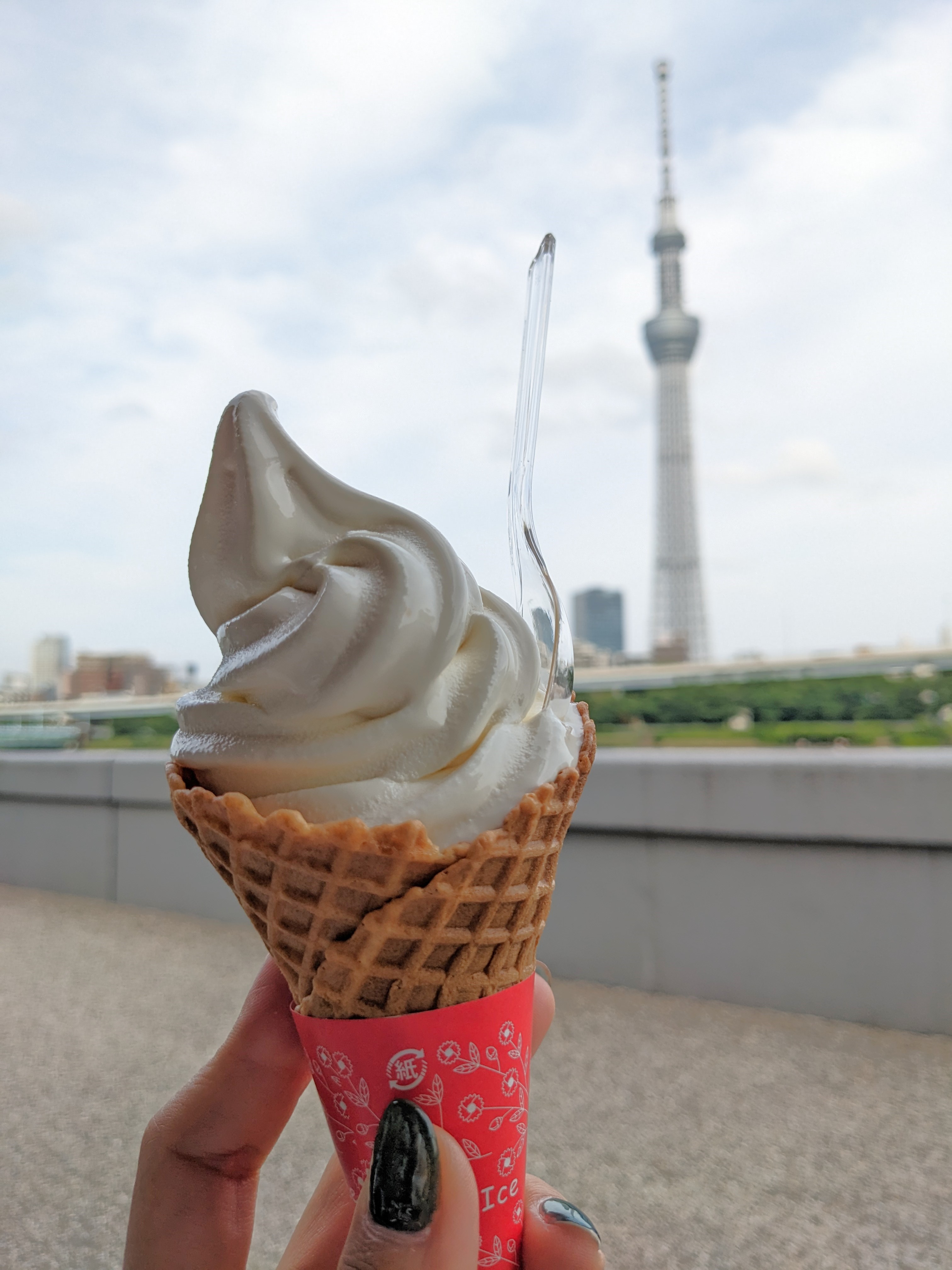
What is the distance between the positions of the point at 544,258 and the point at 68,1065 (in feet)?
9.91

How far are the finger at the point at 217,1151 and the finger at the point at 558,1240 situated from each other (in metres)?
0.36

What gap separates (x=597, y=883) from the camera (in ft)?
11.7

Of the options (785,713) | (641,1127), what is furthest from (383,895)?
(785,713)

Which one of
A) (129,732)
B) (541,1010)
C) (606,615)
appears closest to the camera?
(541,1010)

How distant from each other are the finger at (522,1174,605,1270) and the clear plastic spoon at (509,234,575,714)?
2.08 feet

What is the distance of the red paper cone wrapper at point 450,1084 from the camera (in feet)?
3.24

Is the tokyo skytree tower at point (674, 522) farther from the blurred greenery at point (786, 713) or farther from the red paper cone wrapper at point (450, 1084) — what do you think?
the red paper cone wrapper at point (450, 1084)

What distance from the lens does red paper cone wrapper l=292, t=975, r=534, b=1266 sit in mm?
986

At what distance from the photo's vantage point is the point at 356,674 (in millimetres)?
1008

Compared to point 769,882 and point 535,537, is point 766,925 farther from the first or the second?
point 535,537

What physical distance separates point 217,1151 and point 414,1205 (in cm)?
41

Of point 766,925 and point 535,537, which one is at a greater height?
point 535,537

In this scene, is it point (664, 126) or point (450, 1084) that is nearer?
point (450, 1084)

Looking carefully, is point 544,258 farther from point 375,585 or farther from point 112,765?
point 112,765
